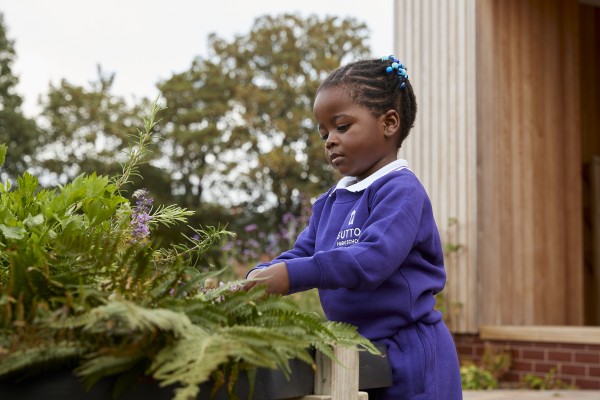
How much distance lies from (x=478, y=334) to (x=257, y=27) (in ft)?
69.8

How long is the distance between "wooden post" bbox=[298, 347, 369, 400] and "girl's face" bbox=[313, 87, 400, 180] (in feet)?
2.23

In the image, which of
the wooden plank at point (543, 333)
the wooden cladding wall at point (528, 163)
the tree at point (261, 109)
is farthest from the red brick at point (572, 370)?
the tree at point (261, 109)

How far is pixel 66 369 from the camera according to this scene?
41.5 inches

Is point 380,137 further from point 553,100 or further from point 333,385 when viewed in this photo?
point 553,100

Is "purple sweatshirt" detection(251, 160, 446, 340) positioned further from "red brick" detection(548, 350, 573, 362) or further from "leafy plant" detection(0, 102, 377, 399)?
"red brick" detection(548, 350, 573, 362)

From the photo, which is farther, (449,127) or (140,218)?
(449,127)

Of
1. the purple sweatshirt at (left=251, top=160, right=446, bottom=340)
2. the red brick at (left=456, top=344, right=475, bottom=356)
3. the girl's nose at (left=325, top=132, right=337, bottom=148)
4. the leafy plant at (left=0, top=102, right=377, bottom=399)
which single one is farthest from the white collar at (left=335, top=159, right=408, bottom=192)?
the red brick at (left=456, top=344, right=475, bottom=356)

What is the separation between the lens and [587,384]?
19.2 feet

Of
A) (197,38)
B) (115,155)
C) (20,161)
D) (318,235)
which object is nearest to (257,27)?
(197,38)

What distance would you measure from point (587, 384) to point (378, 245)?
4.83 meters

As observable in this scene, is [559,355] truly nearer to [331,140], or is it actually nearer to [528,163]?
[528,163]

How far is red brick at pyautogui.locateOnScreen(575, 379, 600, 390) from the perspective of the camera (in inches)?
228

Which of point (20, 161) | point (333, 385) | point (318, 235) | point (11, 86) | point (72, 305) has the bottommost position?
point (333, 385)

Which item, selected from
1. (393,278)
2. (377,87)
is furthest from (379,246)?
(377,87)
